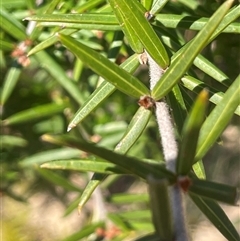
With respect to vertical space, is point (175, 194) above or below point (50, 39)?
below

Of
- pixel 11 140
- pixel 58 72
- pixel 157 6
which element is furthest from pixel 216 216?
pixel 11 140

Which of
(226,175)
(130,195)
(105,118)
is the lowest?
(226,175)

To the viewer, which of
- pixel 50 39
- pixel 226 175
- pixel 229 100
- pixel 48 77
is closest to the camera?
pixel 229 100

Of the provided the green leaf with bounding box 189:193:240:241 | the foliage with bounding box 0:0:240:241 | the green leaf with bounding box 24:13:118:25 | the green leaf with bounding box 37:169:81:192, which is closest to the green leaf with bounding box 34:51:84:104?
the foliage with bounding box 0:0:240:241

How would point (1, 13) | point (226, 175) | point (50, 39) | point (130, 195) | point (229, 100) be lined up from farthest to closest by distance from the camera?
point (226, 175), point (130, 195), point (1, 13), point (50, 39), point (229, 100)

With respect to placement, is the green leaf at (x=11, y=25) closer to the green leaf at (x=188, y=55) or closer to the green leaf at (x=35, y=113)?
the green leaf at (x=35, y=113)

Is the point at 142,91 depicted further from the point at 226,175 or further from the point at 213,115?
the point at 226,175

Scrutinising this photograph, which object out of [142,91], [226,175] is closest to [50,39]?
[142,91]
